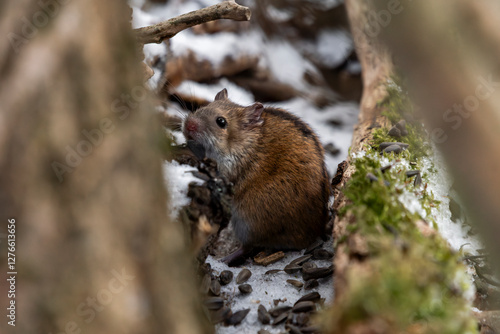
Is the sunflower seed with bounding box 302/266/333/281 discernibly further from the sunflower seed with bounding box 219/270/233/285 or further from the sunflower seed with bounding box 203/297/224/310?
the sunflower seed with bounding box 203/297/224/310

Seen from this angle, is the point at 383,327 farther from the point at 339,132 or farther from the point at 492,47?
the point at 339,132

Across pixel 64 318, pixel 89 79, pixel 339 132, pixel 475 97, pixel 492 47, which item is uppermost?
pixel 492 47

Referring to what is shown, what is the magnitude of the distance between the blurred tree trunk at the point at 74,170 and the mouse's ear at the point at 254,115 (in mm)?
2064

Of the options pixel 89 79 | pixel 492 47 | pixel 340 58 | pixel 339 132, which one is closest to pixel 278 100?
pixel 339 132

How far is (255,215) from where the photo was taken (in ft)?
11.3

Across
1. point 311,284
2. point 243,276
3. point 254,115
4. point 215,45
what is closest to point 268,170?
point 254,115

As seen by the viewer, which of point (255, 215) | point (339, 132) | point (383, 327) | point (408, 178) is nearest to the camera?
point (383, 327)

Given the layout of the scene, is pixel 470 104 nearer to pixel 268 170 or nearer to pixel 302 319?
pixel 302 319

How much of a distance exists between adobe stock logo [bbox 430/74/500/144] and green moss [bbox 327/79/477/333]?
513 millimetres

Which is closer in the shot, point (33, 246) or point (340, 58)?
point (33, 246)

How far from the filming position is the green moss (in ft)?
5.02

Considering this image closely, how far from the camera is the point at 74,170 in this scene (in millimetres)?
1651

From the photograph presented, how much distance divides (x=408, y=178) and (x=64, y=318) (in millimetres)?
2239

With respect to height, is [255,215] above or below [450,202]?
below
